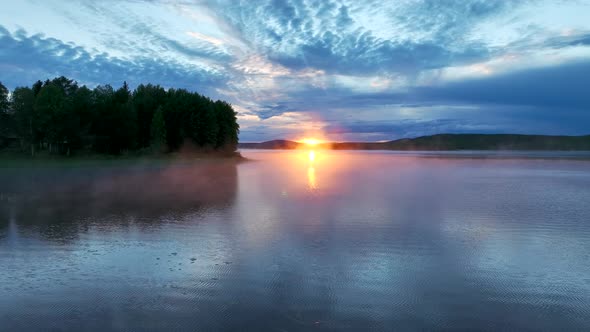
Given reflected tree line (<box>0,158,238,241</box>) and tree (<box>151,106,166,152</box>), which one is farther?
tree (<box>151,106,166,152</box>)

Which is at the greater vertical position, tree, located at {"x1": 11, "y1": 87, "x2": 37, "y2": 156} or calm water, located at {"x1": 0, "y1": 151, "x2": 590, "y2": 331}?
tree, located at {"x1": 11, "y1": 87, "x2": 37, "y2": 156}

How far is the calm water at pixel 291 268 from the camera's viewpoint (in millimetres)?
7480

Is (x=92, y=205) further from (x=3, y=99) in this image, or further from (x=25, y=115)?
(x=3, y=99)

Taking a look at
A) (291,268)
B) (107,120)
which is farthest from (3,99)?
(291,268)

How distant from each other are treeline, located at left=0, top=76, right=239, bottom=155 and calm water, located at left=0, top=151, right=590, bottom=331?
184ft

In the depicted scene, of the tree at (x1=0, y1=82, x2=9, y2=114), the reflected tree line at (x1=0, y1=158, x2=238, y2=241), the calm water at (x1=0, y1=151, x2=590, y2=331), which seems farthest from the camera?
the tree at (x1=0, y1=82, x2=9, y2=114)

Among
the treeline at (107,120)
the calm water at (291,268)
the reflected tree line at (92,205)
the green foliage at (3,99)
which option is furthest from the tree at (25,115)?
the calm water at (291,268)

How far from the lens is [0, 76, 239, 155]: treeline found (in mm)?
70062

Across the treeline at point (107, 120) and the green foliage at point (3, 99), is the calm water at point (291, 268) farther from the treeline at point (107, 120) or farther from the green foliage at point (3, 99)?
the green foliage at point (3, 99)

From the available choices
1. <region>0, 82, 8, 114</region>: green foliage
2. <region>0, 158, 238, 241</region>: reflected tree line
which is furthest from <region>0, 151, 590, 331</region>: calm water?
<region>0, 82, 8, 114</region>: green foliage

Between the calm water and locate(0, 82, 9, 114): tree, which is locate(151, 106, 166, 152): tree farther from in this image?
the calm water

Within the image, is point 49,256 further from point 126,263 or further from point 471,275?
point 471,275

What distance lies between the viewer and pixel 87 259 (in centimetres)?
1119

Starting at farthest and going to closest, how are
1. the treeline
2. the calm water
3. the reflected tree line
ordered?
the treeline → the reflected tree line → the calm water
